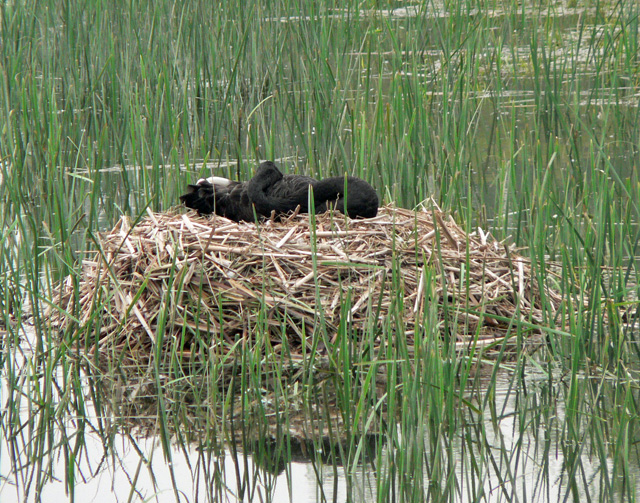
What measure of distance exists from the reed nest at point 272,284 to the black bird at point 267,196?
0.88 ft

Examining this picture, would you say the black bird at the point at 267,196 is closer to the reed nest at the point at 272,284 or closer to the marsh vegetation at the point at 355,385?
the reed nest at the point at 272,284

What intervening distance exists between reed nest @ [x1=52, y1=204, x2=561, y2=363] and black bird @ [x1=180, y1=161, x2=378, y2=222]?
268mm

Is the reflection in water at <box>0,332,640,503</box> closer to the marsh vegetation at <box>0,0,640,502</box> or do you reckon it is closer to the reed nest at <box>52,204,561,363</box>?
the marsh vegetation at <box>0,0,640,502</box>

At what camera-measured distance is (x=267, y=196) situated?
17.0 ft

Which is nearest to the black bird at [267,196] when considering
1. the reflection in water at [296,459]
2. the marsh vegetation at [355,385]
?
the marsh vegetation at [355,385]

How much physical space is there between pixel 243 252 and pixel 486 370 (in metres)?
1.25

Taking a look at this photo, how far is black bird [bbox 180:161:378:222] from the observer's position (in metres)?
5.12

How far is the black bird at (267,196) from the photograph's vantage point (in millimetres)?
5125

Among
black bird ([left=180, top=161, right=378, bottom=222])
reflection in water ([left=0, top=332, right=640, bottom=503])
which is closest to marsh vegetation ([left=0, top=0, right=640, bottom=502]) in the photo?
reflection in water ([left=0, top=332, right=640, bottom=503])

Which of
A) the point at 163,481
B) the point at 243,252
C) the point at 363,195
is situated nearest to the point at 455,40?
the point at 363,195

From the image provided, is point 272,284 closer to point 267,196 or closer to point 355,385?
point 267,196

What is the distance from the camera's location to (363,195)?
4.89 meters

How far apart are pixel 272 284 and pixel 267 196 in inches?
38.0

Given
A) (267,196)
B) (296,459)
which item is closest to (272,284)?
(267,196)
